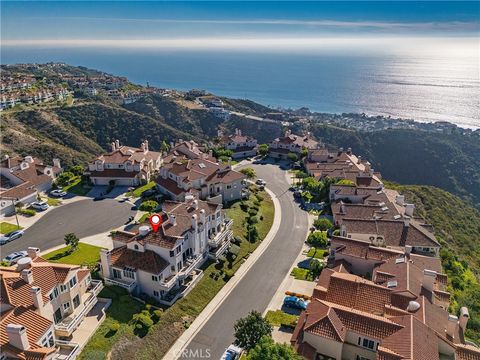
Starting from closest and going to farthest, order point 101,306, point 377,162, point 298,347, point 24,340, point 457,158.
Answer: point 24,340, point 298,347, point 101,306, point 457,158, point 377,162

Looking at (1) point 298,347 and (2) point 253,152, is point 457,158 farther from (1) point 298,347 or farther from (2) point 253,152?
(1) point 298,347

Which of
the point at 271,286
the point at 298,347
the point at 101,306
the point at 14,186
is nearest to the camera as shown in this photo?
the point at 298,347

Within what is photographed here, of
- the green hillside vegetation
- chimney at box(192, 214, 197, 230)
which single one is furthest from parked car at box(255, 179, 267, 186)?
chimney at box(192, 214, 197, 230)

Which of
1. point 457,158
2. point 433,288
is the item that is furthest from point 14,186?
point 457,158

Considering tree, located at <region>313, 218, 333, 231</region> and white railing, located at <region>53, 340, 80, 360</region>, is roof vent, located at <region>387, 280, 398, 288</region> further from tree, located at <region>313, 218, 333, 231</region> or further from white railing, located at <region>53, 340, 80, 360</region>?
white railing, located at <region>53, 340, 80, 360</region>

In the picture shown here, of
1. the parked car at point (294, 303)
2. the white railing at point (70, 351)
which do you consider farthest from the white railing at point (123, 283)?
the parked car at point (294, 303)

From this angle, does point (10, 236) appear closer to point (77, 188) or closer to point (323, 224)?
point (77, 188)
